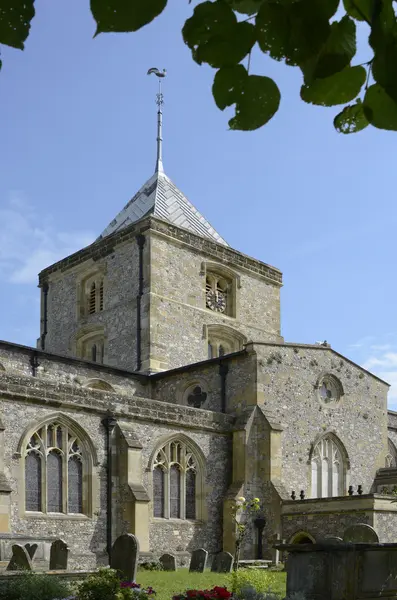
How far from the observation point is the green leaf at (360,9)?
2182 mm

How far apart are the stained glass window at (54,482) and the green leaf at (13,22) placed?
1921cm

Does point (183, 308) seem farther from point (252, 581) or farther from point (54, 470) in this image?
point (252, 581)

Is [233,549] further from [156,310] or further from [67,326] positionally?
[67,326]

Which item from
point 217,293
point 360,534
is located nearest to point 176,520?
point 360,534

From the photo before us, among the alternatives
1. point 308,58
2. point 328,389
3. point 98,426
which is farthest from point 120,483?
point 308,58

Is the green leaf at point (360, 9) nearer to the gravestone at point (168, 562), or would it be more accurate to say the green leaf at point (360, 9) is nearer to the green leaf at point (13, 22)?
the green leaf at point (13, 22)

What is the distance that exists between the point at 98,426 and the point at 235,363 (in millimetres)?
5936

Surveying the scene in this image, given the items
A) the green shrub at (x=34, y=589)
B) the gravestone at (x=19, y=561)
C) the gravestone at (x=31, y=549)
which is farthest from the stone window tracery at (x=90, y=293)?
the green shrub at (x=34, y=589)

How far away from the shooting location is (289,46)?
89.0 inches

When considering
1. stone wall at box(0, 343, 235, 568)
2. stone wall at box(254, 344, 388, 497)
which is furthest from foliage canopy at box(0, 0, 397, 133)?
stone wall at box(254, 344, 388, 497)

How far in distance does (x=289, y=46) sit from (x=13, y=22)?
2.42 ft

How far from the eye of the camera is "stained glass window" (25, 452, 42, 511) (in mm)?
20000

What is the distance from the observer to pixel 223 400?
85.6ft

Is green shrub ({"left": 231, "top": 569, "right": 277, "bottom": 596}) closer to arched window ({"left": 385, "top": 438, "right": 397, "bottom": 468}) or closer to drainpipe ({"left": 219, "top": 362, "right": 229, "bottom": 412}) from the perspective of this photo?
drainpipe ({"left": 219, "top": 362, "right": 229, "bottom": 412})
